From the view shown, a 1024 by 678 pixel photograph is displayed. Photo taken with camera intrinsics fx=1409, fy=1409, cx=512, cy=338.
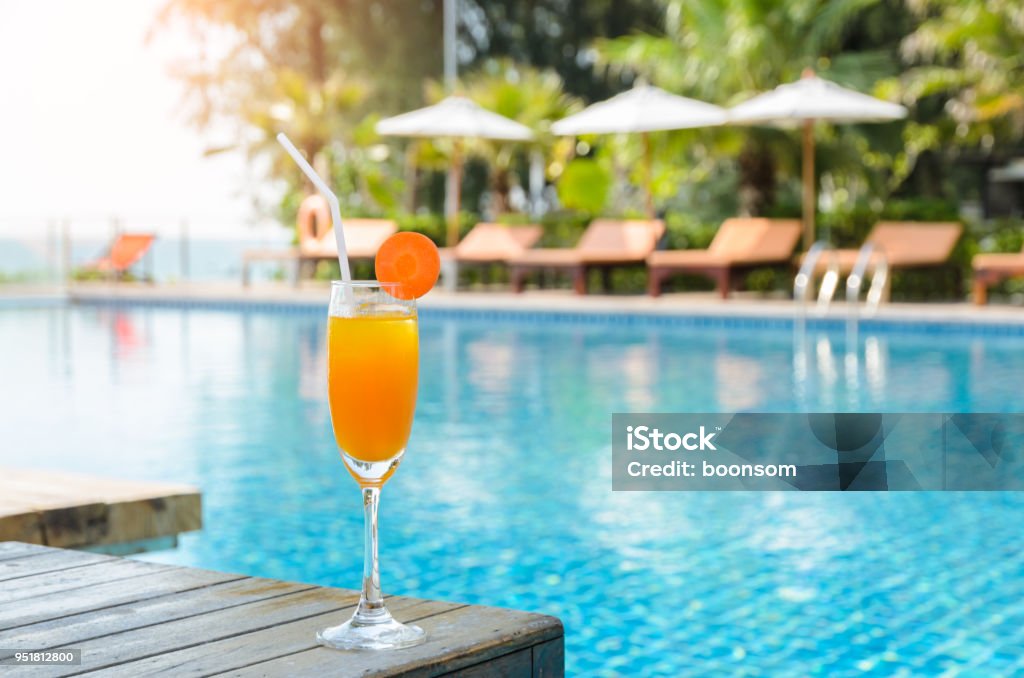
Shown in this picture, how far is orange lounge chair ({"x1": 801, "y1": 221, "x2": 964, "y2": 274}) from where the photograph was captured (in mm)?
14297

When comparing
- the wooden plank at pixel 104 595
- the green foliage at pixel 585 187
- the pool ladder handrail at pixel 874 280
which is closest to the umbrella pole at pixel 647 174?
the pool ladder handrail at pixel 874 280

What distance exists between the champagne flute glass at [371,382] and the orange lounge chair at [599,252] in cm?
1425

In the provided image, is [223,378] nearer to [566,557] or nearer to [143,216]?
[566,557]

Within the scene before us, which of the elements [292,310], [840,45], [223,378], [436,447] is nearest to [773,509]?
[436,447]

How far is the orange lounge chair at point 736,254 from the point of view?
15.1 m

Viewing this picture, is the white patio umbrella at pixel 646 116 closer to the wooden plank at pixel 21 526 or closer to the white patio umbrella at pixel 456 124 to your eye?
the white patio umbrella at pixel 456 124

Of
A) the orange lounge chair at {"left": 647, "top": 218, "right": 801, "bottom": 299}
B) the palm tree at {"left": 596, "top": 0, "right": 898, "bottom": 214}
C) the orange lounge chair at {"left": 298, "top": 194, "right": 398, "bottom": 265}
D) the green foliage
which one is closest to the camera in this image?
the orange lounge chair at {"left": 647, "top": 218, "right": 801, "bottom": 299}

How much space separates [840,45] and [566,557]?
15.7 metres

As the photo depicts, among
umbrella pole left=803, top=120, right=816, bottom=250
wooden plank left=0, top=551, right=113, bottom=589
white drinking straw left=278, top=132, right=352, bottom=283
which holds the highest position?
umbrella pole left=803, top=120, right=816, bottom=250

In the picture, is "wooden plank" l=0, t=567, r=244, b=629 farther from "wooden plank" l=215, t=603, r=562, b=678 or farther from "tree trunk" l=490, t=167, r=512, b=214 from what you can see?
"tree trunk" l=490, t=167, r=512, b=214

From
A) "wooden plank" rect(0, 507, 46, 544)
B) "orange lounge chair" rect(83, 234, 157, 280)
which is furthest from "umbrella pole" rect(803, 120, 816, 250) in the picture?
"wooden plank" rect(0, 507, 46, 544)

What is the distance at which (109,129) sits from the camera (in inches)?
1684

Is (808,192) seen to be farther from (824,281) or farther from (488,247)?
(488,247)

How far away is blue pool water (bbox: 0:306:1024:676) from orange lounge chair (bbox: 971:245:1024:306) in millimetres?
1626
